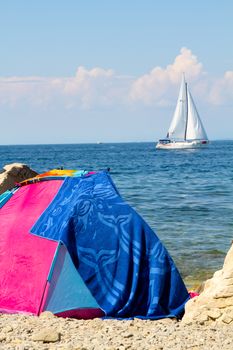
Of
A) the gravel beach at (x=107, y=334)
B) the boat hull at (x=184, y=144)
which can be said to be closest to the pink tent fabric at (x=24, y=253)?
the gravel beach at (x=107, y=334)

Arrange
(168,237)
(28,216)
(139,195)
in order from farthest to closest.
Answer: (139,195) < (168,237) < (28,216)

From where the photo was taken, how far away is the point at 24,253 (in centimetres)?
840

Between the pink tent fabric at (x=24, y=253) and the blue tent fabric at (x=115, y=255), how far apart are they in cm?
21

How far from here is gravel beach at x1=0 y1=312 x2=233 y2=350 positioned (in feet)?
21.3

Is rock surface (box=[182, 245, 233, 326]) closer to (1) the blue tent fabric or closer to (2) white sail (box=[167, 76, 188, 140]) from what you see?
(1) the blue tent fabric

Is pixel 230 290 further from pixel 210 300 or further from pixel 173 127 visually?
pixel 173 127

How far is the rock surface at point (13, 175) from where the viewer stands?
13.2 m

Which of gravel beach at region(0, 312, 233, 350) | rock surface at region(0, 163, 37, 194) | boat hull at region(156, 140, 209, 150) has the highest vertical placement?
rock surface at region(0, 163, 37, 194)

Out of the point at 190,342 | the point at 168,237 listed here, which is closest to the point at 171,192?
the point at 168,237

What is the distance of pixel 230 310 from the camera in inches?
288

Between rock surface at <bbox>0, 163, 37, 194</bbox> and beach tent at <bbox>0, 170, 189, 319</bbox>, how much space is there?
4.61 meters

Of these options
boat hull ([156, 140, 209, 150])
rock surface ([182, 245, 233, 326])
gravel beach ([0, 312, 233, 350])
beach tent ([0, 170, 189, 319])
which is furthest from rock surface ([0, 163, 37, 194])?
boat hull ([156, 140, 209, 150])

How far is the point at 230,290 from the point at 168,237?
7834 mm

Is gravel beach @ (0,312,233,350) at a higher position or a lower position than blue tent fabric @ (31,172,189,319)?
lower
